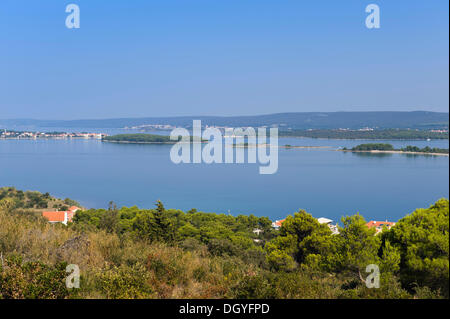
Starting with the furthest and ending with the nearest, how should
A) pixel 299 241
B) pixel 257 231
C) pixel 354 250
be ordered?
pixel 257 231
pixel 299 241
pixel 354 250

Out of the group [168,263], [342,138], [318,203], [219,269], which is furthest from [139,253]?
[342,138]

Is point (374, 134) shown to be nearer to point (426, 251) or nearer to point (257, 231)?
point (257, 231)

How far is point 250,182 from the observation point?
36531 mm

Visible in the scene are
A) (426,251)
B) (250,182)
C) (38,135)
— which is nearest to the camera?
(426,251)

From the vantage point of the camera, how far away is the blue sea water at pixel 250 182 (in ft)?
92.0

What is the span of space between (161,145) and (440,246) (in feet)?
221

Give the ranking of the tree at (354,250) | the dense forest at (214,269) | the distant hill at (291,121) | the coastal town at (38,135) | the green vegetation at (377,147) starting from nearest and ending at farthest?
the dense forest at (214,269), the tree at (354,250), the green vegetation at (377,147), the coastal town at (38,135), the distant hill at (291,121)

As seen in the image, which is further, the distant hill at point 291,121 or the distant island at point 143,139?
the distant hill at point 291,121

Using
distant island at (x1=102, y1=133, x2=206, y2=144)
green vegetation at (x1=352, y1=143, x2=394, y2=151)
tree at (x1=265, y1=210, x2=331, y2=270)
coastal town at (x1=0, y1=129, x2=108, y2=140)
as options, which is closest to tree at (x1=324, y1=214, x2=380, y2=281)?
tree at (x1=265, y1=210, x2=331, y2=270)

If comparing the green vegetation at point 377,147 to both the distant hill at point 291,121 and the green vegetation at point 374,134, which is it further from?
the distant hill at point 291,121

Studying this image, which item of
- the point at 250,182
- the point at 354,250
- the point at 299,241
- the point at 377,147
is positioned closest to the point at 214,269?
the point at 354,250

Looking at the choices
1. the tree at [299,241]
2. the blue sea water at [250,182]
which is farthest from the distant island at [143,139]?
the tree at [299,241]
